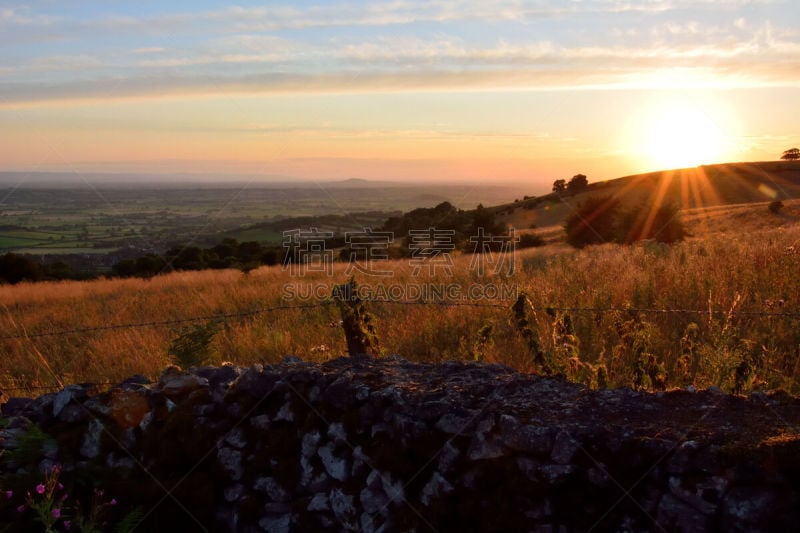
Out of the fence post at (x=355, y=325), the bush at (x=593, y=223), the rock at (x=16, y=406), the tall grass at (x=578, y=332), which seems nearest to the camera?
the rock at (x=16, y=406)

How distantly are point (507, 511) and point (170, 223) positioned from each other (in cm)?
5915

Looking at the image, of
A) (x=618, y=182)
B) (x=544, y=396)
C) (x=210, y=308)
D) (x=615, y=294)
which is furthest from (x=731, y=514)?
(x=618, y=182)

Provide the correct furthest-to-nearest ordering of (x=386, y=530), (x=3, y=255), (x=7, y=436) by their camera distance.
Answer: (x=3, y=255) → (x=7, y=436) → (x=386, y=530)

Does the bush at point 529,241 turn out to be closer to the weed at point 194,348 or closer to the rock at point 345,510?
the weed at point 194,348

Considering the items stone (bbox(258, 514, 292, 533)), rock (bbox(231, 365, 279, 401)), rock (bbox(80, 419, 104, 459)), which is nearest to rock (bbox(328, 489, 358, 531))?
stone (bbox(258, 514, 292, 533))

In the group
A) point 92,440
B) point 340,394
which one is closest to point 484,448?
point 340,394

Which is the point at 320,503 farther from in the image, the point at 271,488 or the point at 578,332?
the point at 578,332

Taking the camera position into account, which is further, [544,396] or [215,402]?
[215,402]

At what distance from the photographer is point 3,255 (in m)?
31.3

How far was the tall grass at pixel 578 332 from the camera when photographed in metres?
4.75

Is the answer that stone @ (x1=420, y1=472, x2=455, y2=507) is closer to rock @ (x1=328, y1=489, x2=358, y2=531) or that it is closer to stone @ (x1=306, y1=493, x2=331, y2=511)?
rock @ (x1=328, y1=489, x2=358, y2=531)

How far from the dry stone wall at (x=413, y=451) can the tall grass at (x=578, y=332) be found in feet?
4.86

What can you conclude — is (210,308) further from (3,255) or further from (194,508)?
(3,255)

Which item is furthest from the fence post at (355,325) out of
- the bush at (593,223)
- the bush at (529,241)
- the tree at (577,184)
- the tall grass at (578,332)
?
the tree at (577,184)
